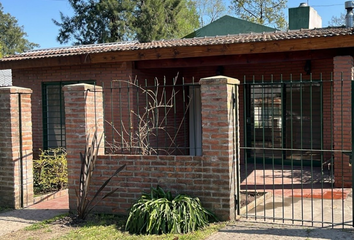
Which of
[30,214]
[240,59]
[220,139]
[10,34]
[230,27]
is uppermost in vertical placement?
[10,34]

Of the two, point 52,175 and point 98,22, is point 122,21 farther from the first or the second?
point 52,175

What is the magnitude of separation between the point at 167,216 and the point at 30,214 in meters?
2.64

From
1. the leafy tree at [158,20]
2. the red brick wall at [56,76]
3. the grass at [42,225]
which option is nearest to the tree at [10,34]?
the leafy tree at [158,20]

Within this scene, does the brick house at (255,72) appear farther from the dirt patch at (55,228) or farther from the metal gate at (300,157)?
the dirt patch at (55,228)

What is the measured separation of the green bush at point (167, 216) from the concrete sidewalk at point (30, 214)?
1.72m

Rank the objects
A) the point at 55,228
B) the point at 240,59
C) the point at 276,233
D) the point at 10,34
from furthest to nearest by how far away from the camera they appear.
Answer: the point at 10,34 → the point at 240,59 → the point at 55,228 → the point at 276,233

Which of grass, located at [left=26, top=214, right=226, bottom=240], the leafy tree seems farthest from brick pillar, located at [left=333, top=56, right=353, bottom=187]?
the leafy tree

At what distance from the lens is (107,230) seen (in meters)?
5.49

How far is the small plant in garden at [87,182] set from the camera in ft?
19.8

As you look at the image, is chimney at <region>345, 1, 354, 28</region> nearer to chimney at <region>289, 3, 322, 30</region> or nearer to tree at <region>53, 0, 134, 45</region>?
chimney at <region>289, 3, 322, 30</region>

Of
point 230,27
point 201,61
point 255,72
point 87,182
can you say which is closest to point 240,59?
point 201,61

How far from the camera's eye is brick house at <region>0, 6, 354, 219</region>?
798cm

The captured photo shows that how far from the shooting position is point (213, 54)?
344 inches

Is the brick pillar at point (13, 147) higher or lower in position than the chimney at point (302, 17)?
lower
